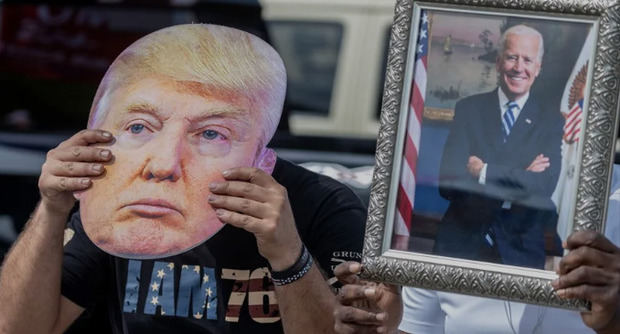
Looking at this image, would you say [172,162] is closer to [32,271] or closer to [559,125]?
[32,271]

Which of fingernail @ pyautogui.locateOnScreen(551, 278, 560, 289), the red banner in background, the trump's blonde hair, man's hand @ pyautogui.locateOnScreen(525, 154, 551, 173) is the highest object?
the red banner in background

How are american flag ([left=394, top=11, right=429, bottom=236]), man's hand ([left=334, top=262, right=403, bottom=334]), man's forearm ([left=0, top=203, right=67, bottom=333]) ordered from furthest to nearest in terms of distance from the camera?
1. man's forearm ([left=0, top=203, right=67, bottom=333])
2. man's hand ([left=334, top=262, right=403, bottom=334])
3. american flag ([left=394, top=11, right=429, bottom=236])

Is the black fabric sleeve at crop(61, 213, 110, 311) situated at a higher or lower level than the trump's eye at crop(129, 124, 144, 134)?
lower

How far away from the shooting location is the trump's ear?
2.19 m

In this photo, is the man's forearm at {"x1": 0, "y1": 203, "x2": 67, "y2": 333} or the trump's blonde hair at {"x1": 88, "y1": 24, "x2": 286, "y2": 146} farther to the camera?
the man's forearm at {"x1": 0, "y1": 203, "x2": 67, "y2": 333}

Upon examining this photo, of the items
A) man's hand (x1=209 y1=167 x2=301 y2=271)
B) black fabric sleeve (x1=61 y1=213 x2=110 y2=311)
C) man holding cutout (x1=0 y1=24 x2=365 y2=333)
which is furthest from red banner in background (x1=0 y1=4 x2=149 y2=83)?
man's hand (x1=209 y1=167 x2=301 y2=271)

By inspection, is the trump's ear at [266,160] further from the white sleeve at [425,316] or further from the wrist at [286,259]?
the white sleeve at [425,316]

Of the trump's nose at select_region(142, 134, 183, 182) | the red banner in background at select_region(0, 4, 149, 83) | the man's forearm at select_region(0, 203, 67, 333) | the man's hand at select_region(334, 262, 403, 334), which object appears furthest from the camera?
the red banner in background at select_region(0, 4, 149, 83)

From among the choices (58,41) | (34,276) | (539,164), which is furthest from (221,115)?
(58,41)

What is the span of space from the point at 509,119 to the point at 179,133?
641 millimetres

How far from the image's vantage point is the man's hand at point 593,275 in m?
1.79

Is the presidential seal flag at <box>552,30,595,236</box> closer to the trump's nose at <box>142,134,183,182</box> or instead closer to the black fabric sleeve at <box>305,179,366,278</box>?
the black fabric sleeve at <box>305,179,366,278</box>

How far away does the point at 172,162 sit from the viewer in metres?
2.14

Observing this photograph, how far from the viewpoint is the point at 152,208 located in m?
2.15
